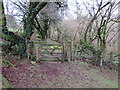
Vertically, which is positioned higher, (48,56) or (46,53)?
(46,53)

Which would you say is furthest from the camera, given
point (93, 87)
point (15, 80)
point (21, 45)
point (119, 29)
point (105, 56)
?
point (119, 29)

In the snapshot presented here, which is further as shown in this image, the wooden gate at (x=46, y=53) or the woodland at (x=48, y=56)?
the wooden gate at (x=46, y=53)

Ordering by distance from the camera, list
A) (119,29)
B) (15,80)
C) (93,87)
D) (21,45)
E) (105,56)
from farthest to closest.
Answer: (119,29) < (105,56) < (21,45) < (93,87) < (15,80)

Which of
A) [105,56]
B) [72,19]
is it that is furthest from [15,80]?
[72,19]

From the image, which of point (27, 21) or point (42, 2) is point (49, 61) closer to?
point (27, 21)

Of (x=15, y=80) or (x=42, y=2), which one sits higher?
(x=42, y=2)

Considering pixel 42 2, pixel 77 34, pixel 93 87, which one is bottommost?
pixel 93 87

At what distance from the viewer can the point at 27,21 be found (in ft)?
21.1

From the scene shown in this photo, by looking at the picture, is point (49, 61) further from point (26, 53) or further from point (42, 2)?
point (42, 2)

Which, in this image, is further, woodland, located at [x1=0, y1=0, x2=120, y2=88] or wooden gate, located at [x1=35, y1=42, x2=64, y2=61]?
wooden gate, located at [x1=35, y1=42, x2=64, y2=61]

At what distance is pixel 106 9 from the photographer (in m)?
9.18

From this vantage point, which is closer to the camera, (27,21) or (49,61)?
(27,21)

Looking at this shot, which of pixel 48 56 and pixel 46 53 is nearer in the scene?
pixel 46 53

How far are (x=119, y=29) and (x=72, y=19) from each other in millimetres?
6007
